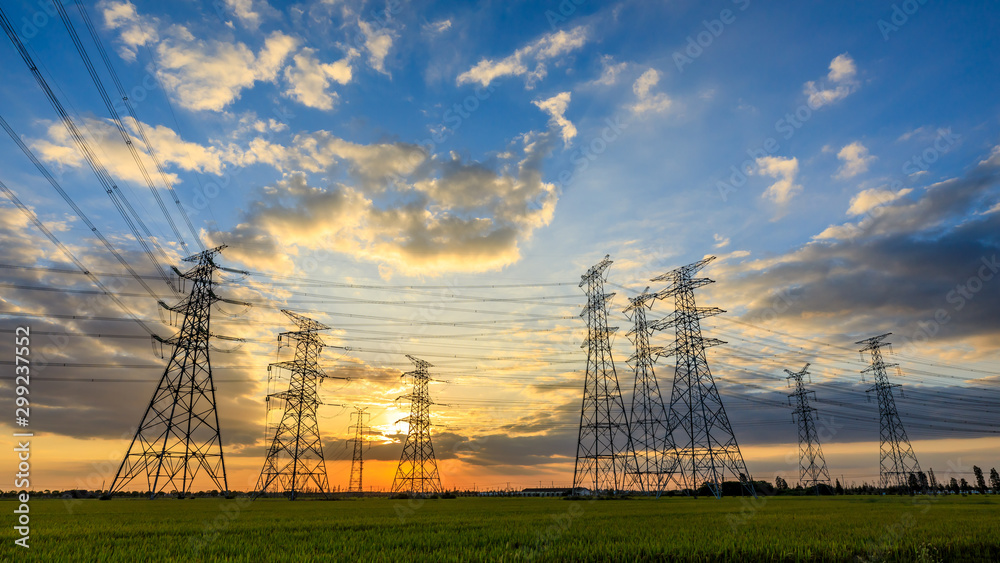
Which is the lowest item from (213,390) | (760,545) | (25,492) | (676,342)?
(760,545)

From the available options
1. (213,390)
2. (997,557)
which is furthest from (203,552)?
(213,390)

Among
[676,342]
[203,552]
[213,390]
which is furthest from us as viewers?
[676,342]

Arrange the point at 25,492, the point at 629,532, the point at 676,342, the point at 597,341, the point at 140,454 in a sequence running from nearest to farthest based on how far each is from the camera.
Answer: the point at 25,492, the point at 629,532, the point at 140,454, the point at 676,342, the point at 597,341

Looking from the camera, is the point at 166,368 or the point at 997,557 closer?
the point at 997,557

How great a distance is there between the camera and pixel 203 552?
1099cm

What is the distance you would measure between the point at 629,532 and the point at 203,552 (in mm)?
12308

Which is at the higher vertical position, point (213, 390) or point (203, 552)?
point (213, 390)

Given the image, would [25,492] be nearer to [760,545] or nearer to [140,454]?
[760,545]

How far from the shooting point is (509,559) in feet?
33.3

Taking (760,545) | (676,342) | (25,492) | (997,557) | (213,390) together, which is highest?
(676,342)

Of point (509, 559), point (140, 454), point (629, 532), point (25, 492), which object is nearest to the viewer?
point (509, 559)

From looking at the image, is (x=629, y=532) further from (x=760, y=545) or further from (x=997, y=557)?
(x=997, y=557)

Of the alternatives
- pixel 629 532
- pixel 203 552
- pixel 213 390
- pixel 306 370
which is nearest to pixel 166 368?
pixel 213 390

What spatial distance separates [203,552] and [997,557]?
21472 millimetres
